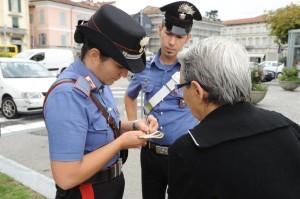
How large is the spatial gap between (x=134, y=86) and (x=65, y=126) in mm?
1336

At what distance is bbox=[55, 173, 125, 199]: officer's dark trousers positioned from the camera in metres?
1.80

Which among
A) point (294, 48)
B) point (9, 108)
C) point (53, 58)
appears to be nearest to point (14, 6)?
point (53, 58)

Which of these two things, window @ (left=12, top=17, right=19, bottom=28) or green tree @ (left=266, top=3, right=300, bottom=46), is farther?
window @ (left=12, top=17, right=19, bottom=28)

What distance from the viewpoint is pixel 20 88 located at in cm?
845

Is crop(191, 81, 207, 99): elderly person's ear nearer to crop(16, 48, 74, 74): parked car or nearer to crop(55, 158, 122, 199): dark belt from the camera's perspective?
crop(55, 158, 122, 199): dark belt

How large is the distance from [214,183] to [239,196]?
95mm

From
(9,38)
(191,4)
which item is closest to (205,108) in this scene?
(191,4)

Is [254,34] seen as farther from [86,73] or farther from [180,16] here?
[86,73]

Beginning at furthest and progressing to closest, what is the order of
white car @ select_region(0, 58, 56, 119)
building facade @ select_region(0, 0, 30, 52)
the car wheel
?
1. building facade @ select_region(0, 0, 30, 52)
2. the car wheel
3. white car @ select_region(0, 58, 56, 119)

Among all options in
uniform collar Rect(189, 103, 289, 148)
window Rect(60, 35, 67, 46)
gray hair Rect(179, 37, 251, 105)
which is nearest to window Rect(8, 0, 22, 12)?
window Rect(60, 35, 67, 46)

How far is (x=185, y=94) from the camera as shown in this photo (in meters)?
1.51

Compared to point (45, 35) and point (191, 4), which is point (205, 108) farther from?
point (45, 35)

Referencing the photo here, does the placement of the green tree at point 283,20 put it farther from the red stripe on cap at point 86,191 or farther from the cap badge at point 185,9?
the red stripe on cap at point 86,191

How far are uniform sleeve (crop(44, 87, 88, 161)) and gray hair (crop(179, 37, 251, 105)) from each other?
0.54 m
